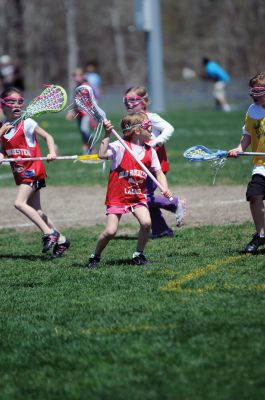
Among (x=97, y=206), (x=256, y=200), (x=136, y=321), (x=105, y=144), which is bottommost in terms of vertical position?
(x=97, y=206)

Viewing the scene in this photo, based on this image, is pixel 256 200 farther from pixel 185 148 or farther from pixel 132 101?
pixel 185 148

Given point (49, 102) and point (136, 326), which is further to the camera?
point (49, 102)

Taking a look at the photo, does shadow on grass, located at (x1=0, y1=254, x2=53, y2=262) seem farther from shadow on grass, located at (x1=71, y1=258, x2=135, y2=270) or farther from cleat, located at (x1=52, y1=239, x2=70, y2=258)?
shadow on grass, located at (x1=71, y1=258, x2=135, y2=270)

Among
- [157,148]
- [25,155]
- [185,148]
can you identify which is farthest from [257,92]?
[185,148]

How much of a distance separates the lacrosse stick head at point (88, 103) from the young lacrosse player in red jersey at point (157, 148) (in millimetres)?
507

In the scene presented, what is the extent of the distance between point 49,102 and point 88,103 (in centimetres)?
85

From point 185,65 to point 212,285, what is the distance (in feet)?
221

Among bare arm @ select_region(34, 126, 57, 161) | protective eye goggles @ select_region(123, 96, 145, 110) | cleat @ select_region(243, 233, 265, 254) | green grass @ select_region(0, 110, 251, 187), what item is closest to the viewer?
cleat @ select_region(243, 233, 265, 254)

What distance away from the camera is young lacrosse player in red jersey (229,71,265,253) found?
9.04 meters

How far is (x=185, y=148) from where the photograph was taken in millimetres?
22094

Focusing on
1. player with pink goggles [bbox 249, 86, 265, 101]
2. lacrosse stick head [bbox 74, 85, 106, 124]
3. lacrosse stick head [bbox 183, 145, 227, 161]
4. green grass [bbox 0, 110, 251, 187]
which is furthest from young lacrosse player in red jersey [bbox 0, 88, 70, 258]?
green grass [bbox 0, 110, 251, 187]

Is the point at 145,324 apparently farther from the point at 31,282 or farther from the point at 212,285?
the point at 31,282

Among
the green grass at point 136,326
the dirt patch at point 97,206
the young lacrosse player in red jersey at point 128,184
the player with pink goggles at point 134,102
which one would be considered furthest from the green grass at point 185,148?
the green grass at point 136,326

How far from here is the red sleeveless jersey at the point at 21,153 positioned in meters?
9.99
